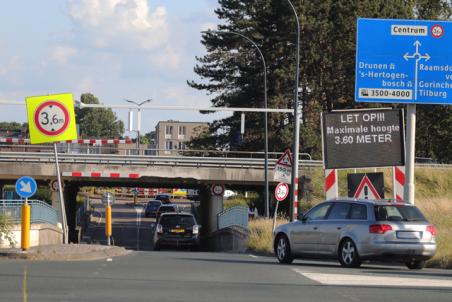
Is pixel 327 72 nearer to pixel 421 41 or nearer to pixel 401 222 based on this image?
pixel 421 41

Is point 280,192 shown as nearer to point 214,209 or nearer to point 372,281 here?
point 372,281

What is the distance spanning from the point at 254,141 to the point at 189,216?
27550 mm

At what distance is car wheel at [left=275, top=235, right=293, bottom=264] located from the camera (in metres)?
21.3

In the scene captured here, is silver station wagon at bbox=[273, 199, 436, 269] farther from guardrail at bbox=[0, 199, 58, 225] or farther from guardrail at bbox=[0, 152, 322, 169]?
guardrail at bbox=[0, 152, 322, 169]

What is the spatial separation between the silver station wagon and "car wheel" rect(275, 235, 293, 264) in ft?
2.28

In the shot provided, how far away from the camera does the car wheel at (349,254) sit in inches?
765

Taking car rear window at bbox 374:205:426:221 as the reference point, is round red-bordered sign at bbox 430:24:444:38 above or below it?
above

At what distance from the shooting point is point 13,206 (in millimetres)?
34344

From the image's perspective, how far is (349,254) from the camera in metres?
19.6

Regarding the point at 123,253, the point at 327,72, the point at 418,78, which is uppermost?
the point at 327,72

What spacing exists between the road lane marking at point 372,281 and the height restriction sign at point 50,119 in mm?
11632

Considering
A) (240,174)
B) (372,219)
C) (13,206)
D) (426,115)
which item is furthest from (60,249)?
(426,115)

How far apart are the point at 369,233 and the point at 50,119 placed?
1132 centimetres

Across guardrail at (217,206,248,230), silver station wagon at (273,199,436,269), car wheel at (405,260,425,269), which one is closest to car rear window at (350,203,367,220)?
silver station wagon at (273,199,436,269)
